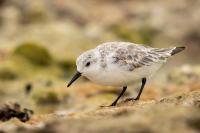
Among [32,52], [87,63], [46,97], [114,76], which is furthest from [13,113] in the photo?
[32,52]

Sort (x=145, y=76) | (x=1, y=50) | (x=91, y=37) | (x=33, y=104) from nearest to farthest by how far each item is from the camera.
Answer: (x=145, y=76)
(x=33, y=104)
(x=1, y=50)
(x=91, y=37)

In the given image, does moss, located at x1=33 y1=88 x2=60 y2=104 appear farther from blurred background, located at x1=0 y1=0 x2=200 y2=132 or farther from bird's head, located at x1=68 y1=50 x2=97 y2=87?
bird's head, located at x1=68 y1=50 x2=97 y2=87

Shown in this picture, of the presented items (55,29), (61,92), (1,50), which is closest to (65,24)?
(55,29)

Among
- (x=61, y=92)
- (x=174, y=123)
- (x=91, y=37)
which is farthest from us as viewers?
(x=91, y=37)

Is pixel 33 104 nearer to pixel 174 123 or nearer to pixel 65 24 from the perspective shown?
pixel 174 123

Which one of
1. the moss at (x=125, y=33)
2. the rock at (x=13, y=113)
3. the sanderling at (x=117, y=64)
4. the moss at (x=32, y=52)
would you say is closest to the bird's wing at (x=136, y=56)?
the sanderling at (x=117, y=64)

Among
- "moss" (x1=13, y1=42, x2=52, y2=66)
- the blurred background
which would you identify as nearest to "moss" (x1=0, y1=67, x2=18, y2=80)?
the blurred background
